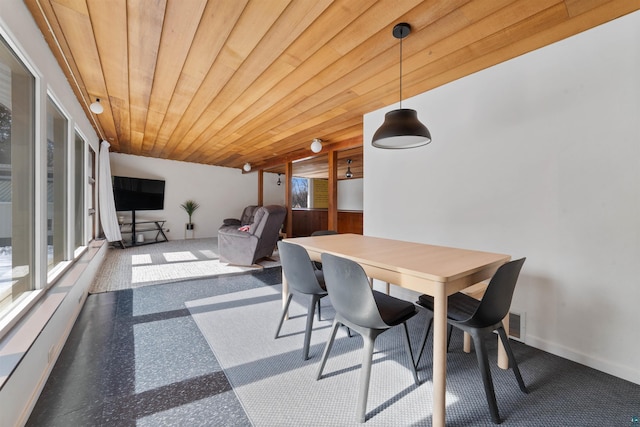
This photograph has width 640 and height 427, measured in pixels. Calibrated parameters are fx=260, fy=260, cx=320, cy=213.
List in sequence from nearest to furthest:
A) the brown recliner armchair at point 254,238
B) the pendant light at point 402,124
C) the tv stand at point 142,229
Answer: the pendant light at point 402,124, the brown recliner armchair at point 254,238, the tv stand at point 142,229

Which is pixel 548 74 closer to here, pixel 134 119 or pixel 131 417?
pixel 131 417

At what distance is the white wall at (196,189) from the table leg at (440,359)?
300 inches

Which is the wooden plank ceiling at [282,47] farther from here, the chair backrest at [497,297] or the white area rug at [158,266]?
the white area rug at [158,266]

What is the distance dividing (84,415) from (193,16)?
7.62 ft

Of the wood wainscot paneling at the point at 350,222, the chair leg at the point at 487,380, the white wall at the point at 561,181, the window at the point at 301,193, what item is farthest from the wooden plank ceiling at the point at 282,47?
the window at the point at 301,193

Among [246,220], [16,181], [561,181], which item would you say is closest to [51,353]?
[16,181]

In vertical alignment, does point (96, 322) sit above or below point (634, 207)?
below

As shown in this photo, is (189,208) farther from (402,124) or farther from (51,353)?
(402,124)

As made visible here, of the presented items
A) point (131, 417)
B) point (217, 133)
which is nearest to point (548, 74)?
point (131, 417)

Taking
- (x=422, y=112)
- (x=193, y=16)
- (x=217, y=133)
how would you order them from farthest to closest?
1. (x=217, y=133)
2. (x=422, y=112)
3. (x=193, y=16)

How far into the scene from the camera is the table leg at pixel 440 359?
3.94 ft

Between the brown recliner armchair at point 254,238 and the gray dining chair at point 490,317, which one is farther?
the brown recliner armchair at point 254,238

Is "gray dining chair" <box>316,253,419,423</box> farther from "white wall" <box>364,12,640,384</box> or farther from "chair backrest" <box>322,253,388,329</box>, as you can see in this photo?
"white wall" <box>364,12,640,384</box>

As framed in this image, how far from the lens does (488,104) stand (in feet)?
7.35
